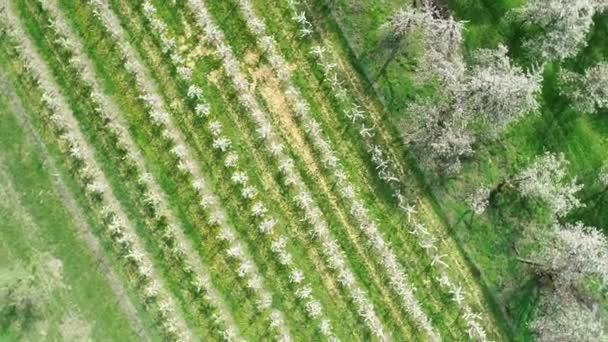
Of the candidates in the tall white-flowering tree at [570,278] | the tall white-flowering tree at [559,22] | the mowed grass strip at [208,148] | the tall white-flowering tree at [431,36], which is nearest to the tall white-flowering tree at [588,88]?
the tall white-flowering tree at [559,22]

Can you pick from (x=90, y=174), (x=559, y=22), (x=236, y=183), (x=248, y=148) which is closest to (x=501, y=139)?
(x=559, y=22)

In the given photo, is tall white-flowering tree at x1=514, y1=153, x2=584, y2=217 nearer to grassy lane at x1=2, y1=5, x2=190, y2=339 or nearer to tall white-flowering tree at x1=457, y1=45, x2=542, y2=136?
tall white-flowering tree at x1=457, y1=45, x2=542, y2=136

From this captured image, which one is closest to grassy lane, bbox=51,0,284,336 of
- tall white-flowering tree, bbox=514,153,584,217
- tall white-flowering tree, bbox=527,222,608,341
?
tall white-flowering tree, bbox=527,222,608,341

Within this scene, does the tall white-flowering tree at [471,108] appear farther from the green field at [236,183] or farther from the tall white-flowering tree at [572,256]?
the tall white-flowering tree at [572,256]

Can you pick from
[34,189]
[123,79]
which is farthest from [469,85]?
[34,189]

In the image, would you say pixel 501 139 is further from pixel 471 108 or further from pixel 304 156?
pixel 304 156

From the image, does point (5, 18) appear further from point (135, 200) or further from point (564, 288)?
point (564, 288)

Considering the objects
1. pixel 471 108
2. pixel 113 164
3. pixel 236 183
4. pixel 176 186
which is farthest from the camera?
pixel 236 183
